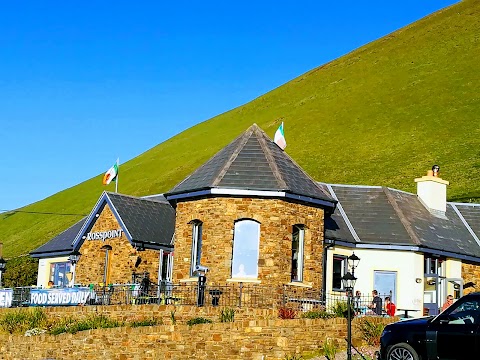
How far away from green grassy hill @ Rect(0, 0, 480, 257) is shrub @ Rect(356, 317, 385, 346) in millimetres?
36569

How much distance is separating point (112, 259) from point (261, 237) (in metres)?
8.67

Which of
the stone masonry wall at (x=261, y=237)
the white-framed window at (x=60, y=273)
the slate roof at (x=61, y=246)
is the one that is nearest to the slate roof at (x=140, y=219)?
the slate roof at (x=61, y=246)

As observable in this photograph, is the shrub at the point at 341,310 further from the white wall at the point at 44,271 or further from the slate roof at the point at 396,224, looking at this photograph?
the white wall at the point at 44,271

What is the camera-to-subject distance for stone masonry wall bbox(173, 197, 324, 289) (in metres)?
28.8

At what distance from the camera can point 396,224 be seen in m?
35.6

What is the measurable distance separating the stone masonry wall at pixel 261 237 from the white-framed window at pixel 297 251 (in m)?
0.15

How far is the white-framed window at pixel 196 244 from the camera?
30031 millimetres

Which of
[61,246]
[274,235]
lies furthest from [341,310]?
[61,246]

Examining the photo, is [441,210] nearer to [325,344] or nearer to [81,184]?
[325,344]

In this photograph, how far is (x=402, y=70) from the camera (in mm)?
98000

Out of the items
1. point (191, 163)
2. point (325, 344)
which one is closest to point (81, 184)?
point (191, 163)

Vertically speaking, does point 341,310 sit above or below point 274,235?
below

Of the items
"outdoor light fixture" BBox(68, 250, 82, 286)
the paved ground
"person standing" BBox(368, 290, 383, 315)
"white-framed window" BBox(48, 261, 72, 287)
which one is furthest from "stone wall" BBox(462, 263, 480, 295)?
"white-framed window" BBox(48, 261, 72, 287)

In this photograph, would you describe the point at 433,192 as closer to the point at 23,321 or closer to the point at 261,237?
the point at 261,237
